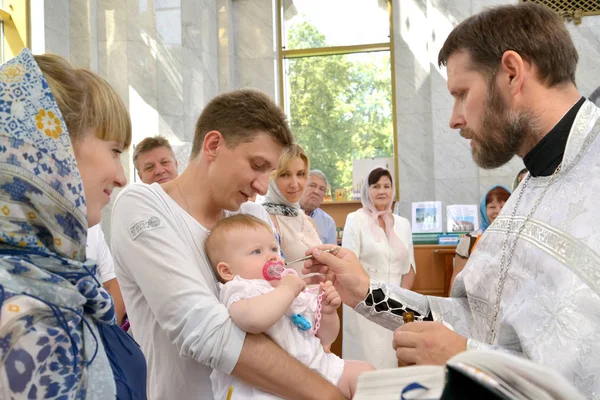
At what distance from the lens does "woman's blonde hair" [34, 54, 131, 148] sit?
1446 millimetres

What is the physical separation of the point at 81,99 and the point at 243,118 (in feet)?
2.53

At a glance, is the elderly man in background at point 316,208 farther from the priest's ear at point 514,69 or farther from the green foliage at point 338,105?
the green foliage at point 338,105

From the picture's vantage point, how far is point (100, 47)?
8.65 meters

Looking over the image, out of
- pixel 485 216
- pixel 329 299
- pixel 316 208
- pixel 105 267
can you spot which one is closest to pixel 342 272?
pixel 329 299

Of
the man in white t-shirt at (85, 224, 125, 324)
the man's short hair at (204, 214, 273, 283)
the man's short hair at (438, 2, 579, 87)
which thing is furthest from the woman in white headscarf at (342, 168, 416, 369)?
the man's short hair at (438, 2, 579, 87)

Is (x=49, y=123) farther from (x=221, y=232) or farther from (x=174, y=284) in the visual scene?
(x=221, y=232)

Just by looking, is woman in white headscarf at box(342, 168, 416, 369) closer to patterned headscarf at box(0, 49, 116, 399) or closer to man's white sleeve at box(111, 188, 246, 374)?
man's white sleeve at box(111, 188, 246, 374)

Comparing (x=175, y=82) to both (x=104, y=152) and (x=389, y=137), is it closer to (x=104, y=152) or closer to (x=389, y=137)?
(x=389, y=137)

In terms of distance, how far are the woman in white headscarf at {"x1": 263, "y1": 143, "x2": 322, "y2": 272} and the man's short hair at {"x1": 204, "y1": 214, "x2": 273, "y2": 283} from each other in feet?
6.32

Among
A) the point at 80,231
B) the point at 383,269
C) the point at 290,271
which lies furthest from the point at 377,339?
the point at 80,231

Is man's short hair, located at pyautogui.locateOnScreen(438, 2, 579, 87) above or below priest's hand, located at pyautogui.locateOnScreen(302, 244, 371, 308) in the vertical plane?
above

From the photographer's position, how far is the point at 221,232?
2.04 m

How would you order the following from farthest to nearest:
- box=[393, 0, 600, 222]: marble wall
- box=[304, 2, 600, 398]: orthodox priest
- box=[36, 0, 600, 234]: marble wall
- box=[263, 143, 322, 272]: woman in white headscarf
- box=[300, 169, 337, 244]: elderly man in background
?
box=[393, 0, 600, 222]: marble wall
box=[36, 0, 600, 234]: marble wall
box=[300, 169, 337, 244]: elderly man in background
box=[263, 143, 322, 272]: woman in white headscarf
box=[304, 2, 600, 398]: orthodox priest

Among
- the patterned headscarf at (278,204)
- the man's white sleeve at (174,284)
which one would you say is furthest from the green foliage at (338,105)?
the man's white sleeve at (174,284)
